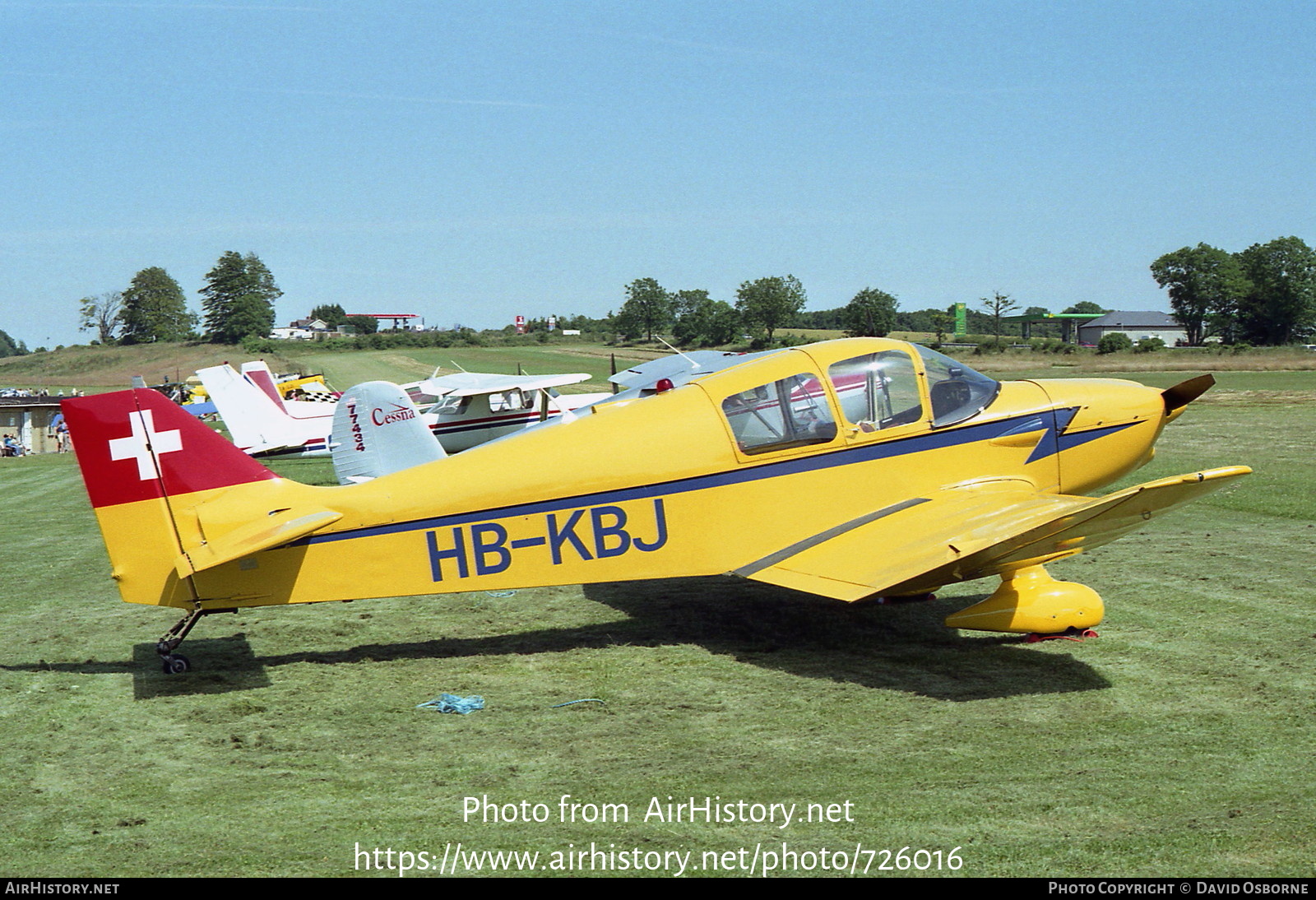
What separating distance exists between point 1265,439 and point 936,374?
15857 mm

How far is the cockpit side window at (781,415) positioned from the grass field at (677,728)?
1.45 m

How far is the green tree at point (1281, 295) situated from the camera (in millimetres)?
93062

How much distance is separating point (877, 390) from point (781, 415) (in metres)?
0.73

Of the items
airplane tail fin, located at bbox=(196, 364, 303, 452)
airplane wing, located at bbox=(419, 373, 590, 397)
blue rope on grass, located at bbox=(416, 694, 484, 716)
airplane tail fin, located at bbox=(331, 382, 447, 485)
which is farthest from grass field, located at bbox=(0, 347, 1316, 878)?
airplane wing, located at bbox=(419, 373, 590, 397)

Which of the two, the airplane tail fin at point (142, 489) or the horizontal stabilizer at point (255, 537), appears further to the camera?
the airplane tail fin at point (142, 489)

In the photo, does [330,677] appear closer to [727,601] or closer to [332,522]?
[332,522]

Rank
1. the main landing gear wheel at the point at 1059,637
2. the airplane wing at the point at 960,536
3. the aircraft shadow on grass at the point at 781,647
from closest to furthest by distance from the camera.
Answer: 1. the airplane wing at the point at 960,536
2. the aircraft shadow on grass at the point at 781,647
3. the main landing gear wheel at the point at 1059,637

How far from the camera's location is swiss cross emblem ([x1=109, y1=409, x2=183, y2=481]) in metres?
6.25

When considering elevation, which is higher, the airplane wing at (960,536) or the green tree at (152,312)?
the green tree at (152,312)

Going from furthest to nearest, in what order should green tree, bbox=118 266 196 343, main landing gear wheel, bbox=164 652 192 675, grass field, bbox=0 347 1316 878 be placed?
green tree, bbox=118 266 196 343 < main landing gear wheel, bbox=164 652 192 675 < grass field, bbox=0 347 1316 878

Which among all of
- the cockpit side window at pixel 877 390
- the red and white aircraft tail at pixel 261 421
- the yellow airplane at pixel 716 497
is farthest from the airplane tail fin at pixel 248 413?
the cockpit side window at pixel 877 390

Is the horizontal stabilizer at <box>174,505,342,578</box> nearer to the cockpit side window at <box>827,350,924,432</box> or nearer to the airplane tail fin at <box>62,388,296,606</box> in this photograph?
the airplane tail fin at <box>62,388,296,606</box>

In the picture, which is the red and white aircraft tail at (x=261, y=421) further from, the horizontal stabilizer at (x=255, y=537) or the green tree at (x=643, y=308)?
the green tree at (x=643, y=308)

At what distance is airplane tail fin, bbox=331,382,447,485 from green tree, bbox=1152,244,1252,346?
10359 cm
